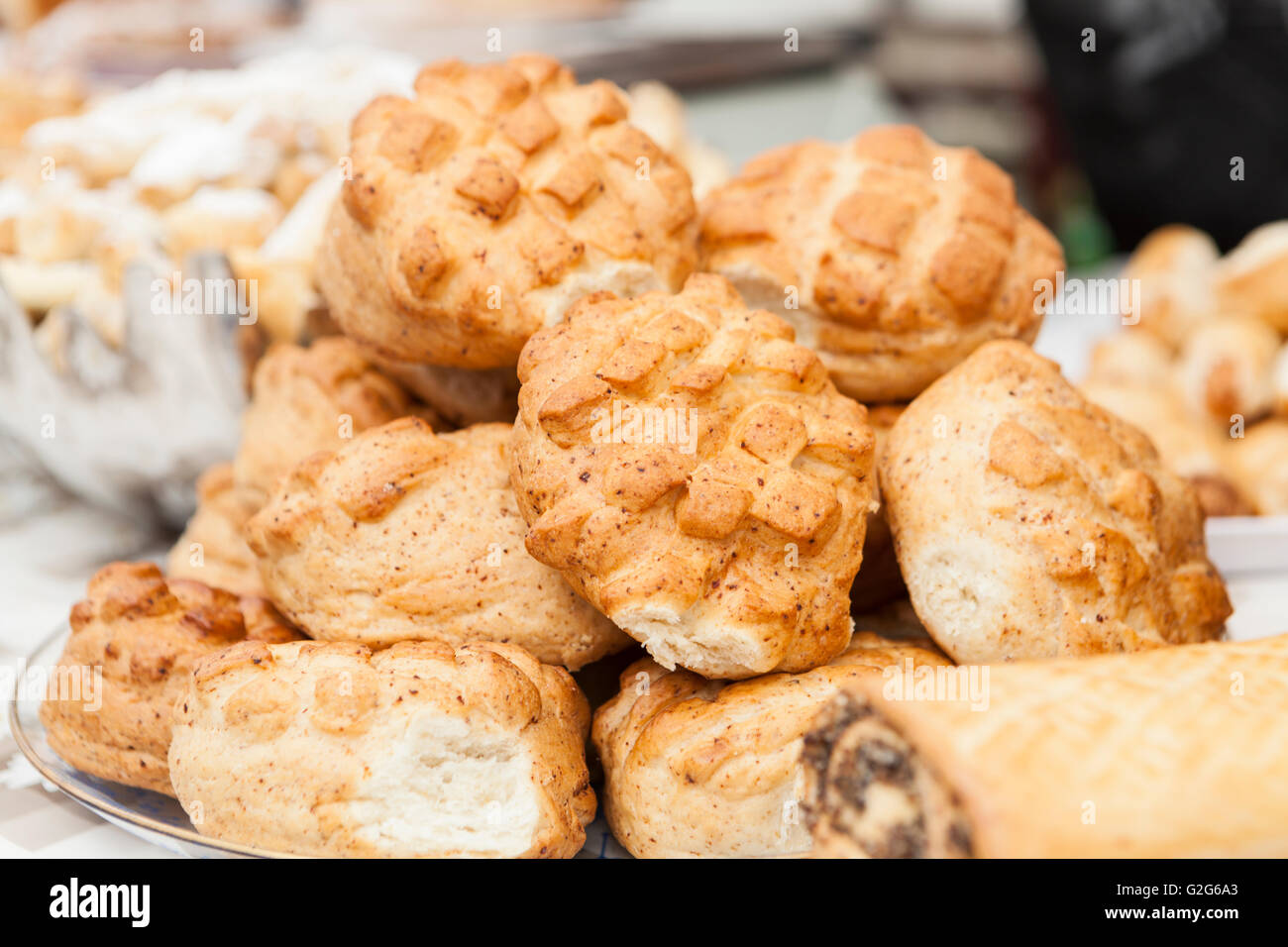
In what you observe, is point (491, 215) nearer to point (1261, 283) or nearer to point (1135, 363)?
point (1135, 363)

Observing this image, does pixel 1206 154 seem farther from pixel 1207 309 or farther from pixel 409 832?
pixel 409 832

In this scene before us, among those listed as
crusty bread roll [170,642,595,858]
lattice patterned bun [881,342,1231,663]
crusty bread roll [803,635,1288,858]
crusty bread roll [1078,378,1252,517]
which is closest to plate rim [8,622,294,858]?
crusty bread roll [170,642,595,858]

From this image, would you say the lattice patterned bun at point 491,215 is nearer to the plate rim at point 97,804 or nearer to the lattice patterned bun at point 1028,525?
the lattice patterned bun at point 1028,525

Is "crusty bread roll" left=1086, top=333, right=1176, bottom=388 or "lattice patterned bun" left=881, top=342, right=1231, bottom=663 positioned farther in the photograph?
"crusty bread roll" left=1086, top=333, right=1176, bottom=388

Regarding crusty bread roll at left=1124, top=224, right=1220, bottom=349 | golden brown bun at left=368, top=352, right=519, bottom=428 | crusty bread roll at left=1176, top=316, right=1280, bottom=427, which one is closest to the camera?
golden brown bun at left=368, top=352, right=519, bottom=428

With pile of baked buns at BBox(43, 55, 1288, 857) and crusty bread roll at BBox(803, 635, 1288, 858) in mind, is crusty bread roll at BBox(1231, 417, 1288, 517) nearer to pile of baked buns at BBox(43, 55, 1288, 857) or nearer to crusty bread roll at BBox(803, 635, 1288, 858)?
pile of baked buns at BBox(43, 55, 1288, 857)

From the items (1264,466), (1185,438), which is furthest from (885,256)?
(1264,466)

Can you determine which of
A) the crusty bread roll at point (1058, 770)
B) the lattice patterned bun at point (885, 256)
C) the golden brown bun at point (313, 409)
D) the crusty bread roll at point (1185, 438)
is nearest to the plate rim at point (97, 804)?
the golden brown bun at point (313, 409)
